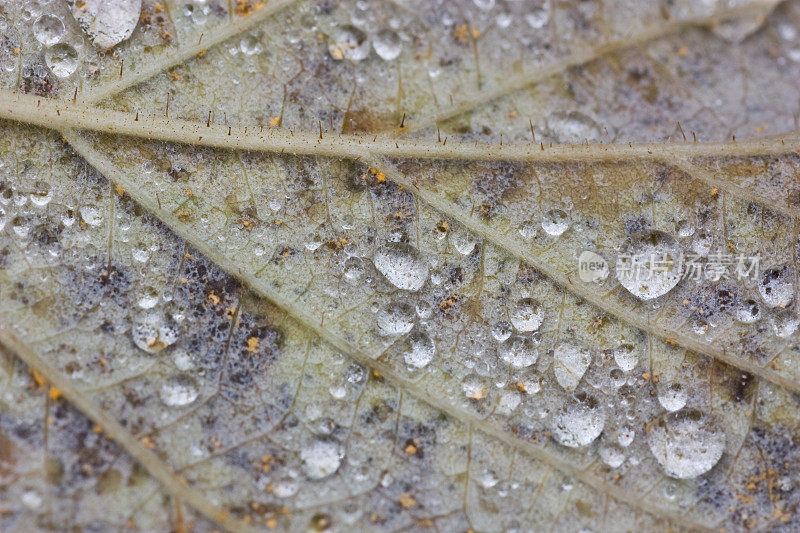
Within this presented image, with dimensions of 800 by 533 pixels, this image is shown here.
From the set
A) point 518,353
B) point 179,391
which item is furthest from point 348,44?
point 179,391

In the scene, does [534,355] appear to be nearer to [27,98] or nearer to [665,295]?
[665,295]

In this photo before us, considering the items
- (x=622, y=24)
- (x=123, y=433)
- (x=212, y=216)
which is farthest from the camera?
(x=622, y=24)

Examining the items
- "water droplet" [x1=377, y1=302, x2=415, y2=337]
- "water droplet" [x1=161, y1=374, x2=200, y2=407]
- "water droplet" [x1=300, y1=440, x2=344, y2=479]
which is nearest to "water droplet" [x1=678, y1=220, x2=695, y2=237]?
"water droplet" [x1=377, y1=302, x2=415, y2=337]

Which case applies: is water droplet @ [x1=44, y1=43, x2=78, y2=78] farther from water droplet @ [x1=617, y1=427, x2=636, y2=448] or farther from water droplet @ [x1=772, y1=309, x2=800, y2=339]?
water droplet @ [x1=772, y1=309, x2=800, y2=339]

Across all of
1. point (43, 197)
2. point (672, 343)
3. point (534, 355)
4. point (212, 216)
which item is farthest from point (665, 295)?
point (43, 197)

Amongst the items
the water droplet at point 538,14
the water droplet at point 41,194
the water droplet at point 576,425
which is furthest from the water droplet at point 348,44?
the water droplet at point 576,425

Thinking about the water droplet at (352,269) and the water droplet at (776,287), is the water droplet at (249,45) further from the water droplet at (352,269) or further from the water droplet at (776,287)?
the water droplet at (776,287)

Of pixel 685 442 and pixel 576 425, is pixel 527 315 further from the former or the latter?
pixel 685 442
